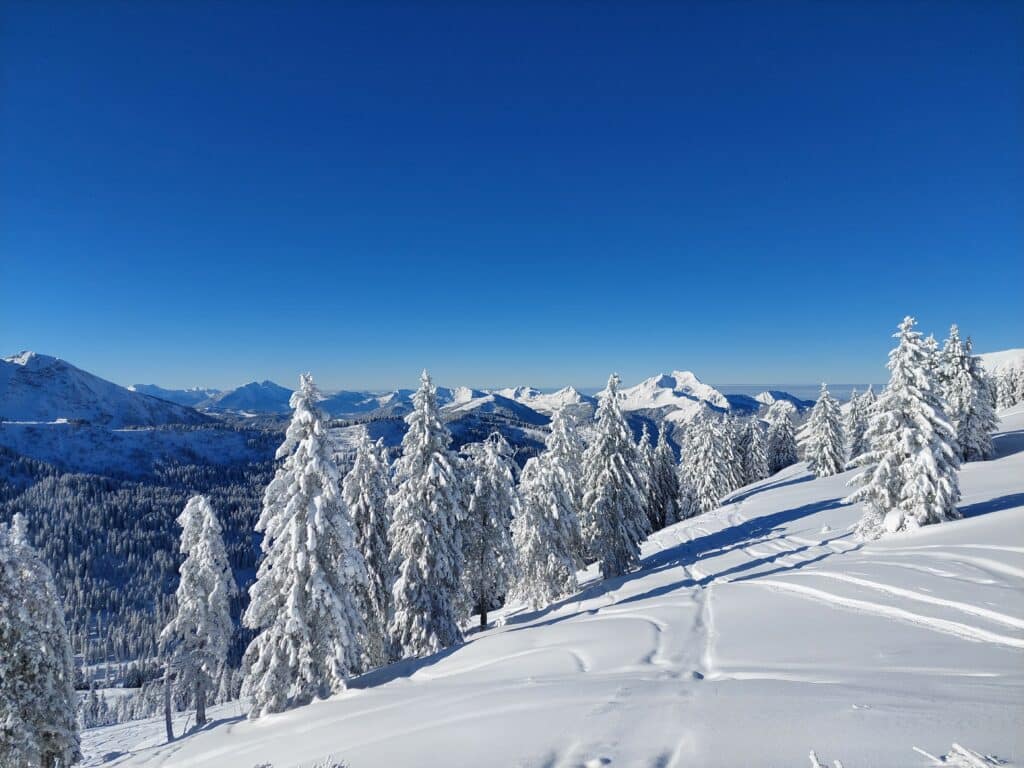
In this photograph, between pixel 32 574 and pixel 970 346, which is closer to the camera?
pixel 32 574

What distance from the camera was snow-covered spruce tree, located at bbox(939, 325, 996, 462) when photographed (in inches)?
1481

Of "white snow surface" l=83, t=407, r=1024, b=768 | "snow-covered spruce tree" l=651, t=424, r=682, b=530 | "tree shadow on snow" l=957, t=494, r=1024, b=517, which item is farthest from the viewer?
"snow-covered spruce tree" l=651, t=424, r=682, b=530

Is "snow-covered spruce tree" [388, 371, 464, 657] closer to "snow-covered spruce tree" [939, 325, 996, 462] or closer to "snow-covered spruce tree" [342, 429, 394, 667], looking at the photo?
"snow-covered spruce tree" [342, 429, 394, 667]

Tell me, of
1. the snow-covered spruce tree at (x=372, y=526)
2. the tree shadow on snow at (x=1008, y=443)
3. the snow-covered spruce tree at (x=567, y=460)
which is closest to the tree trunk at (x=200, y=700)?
the snow-covered spruce tree at (x=372, y=526)

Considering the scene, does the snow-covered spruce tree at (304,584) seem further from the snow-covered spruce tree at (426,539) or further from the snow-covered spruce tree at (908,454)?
the snow-covered spruce tree at (908,454)

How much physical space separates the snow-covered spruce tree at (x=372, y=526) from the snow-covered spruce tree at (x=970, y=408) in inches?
1734

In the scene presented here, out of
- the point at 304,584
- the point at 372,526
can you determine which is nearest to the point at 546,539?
the point at 372,526

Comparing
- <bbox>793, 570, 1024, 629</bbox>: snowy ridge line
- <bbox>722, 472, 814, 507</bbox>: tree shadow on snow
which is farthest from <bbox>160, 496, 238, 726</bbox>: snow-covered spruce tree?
<bbox>722, 472, 814, 507</bbox>: tree shadow on snow

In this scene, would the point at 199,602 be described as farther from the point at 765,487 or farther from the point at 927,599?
the point at 765,487

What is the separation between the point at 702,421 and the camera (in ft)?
207

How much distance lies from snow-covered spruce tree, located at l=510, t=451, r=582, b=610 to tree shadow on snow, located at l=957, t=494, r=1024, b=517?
18113 mm

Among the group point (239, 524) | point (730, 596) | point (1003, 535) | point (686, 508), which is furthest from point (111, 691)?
point (1003, 535)

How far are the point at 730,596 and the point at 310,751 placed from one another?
40.5 ft

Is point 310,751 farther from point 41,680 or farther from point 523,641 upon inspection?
point 41,680
